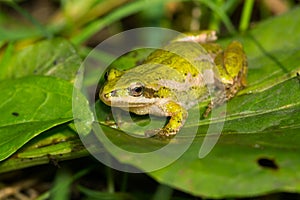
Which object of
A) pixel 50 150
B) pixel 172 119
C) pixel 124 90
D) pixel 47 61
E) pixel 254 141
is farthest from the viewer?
pixel 47 61

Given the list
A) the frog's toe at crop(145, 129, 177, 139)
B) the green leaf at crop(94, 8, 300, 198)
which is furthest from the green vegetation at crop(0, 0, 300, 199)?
the frog's toe at crop(145, 129, 177, 139)

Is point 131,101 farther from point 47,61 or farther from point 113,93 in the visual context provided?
point 47,61

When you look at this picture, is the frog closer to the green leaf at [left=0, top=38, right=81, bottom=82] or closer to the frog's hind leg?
the frog's hind leg

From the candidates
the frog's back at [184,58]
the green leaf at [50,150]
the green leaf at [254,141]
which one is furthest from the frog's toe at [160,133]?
the frog's back at [184,58]

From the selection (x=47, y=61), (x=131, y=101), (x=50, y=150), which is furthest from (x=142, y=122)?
(x=47, y=61)

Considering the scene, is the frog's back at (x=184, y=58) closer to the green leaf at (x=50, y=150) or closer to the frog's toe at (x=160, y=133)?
the frog's toe at (x=160, y=133)

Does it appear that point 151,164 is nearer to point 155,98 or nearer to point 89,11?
point 155,98
